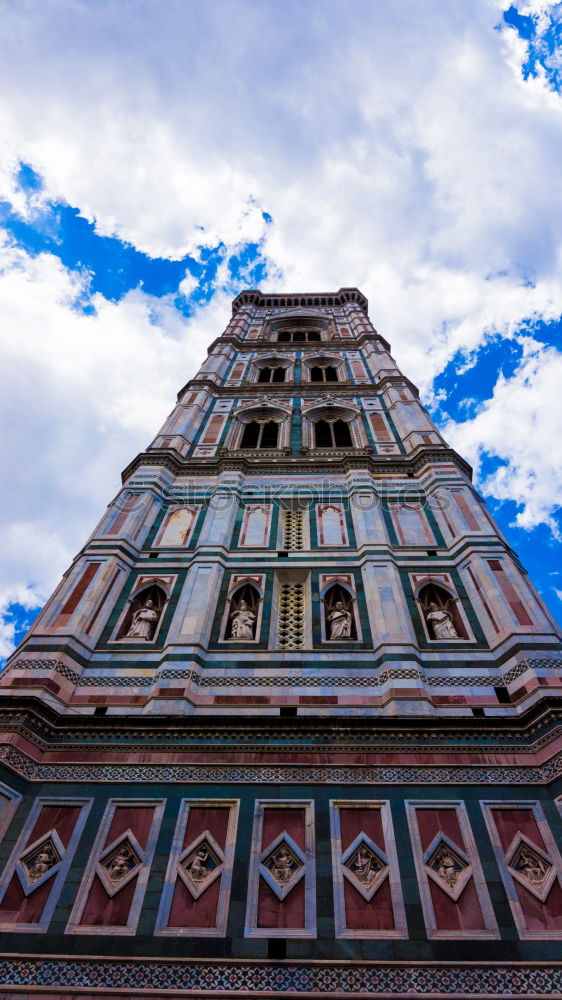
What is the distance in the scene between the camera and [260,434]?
54.7 feet

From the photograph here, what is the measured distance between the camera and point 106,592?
9.91 m

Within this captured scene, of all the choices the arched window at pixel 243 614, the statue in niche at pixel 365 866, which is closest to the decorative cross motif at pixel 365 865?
the statue in niche at pixel 365 866

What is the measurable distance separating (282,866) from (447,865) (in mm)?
1395

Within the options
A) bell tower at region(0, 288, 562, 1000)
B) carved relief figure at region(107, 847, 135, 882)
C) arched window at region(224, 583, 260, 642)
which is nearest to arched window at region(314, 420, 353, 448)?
bell tower at region(0, 288, 562, 1000)

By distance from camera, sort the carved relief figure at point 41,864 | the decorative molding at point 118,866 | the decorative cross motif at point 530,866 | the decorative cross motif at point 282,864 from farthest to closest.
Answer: the carved relief figure at point 41,864 → the decorative cross motif at point 282,864 → the decorative cross motif at point 530,866 → the decorative molding at point 118,866

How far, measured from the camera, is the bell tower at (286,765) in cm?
541

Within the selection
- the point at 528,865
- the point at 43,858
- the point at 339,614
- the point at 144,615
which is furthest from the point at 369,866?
the point at 144,615

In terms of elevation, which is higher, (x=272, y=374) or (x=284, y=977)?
(x=272, y=374)

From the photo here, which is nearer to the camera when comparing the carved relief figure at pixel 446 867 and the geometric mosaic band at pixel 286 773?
the carved relief figure at pixel 446 867

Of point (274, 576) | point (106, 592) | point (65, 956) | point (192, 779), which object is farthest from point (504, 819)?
point (106, 592)

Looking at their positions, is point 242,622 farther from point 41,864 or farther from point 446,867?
point 446,867

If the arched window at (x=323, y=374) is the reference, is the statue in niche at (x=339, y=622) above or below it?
below

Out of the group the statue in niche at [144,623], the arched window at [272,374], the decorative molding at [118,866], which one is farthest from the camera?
the arched window at [272,374]

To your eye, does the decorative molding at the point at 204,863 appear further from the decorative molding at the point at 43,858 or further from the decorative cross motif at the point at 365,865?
the decorative cross motif at the point at 365,865
